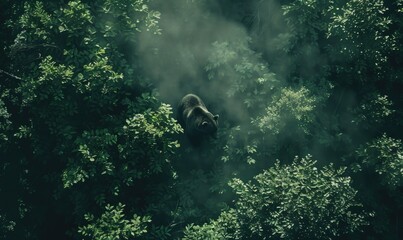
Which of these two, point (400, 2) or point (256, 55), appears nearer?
point (400, 2)

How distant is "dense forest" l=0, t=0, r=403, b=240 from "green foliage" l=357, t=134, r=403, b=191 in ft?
0.16

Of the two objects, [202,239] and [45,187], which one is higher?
[45,187]

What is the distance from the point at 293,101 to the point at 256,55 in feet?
7.62

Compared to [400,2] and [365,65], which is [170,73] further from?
[400,2]

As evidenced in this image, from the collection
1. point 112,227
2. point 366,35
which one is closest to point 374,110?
point 366,35

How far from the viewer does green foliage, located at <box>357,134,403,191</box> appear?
1115 cm

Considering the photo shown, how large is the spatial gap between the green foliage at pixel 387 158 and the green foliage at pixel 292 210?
1.84 meters

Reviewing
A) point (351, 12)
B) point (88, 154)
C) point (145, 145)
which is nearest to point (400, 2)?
point (351, 12)

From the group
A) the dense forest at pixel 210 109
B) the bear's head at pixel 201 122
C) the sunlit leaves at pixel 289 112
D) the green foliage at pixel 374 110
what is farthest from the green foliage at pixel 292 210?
the green foliage at pixel 374 110

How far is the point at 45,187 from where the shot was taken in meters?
13.1

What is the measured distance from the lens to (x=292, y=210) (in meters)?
9.62

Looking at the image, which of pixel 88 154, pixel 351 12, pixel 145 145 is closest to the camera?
pixel 88 154

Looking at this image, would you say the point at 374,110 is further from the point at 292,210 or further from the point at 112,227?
the point at 112,227

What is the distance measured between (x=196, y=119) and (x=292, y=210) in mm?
4431
